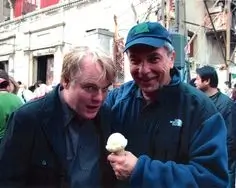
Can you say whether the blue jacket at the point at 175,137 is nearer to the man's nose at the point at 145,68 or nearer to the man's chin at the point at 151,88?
the man's chin at the point at 151,88

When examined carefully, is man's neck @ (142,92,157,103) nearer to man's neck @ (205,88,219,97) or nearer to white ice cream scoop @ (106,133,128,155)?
white ice cream scoop @ (106,133,128,155)

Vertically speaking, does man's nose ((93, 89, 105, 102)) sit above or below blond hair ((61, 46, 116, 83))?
below

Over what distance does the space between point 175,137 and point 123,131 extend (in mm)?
325

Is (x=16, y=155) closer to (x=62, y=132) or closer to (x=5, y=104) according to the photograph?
(x=62, y=132)

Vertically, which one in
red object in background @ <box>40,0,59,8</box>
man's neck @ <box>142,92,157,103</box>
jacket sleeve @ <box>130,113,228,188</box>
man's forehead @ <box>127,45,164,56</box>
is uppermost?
red object in background @ <box>40,0,59,8</box>

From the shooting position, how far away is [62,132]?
7.36 feet

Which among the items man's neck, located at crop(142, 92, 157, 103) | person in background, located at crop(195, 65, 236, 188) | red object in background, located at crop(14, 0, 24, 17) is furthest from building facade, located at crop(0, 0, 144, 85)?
man's neck, located at crop(142, 92, 157, 103)

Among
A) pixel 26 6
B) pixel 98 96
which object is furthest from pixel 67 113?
pixel 26 6

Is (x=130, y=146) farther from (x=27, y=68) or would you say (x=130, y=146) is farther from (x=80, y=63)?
(x=27, y=68)

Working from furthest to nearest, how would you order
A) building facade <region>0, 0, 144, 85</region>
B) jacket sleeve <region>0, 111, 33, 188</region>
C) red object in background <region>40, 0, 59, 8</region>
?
1. red object in background <region>40, 0, 59, 8</region>
2. building facade <region>0, 0, 144, 85</region>
3. jacket sleeve <region>0, 111, 33, 188</region>

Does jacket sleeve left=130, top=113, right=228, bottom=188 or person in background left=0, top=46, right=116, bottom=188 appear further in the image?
person in background left=0, top=46, right=116, bottom=188

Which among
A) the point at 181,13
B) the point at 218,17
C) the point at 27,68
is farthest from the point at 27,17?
the point at 181,13

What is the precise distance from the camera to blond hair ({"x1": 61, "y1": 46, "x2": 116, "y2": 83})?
2.17 meters

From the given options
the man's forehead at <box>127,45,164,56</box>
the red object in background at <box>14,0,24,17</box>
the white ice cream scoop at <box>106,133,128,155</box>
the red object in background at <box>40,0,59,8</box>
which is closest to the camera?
the white ice cream scoop at <box>106,133,128,155</box>
